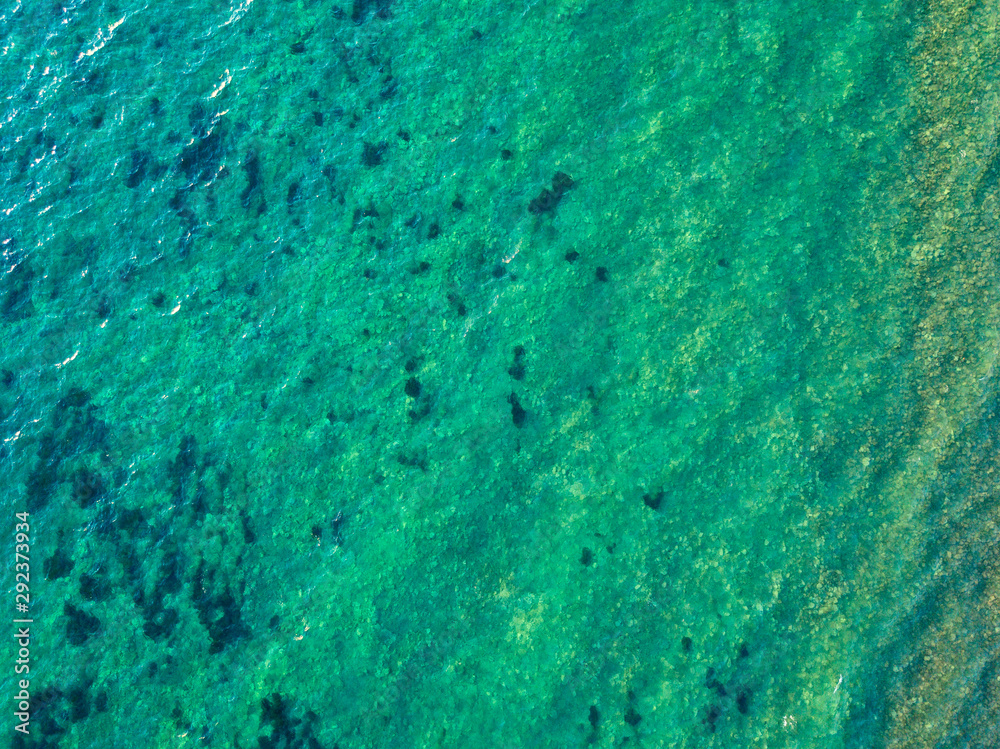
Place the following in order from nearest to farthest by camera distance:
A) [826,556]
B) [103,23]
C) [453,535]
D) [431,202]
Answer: [826,556]
[453,535]
[431,202]
[103,23]

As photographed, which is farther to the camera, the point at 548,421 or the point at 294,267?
the point at 294,267

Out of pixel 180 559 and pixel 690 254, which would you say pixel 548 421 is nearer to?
pixel 690 254

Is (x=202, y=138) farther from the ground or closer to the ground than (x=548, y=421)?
farther from the ground

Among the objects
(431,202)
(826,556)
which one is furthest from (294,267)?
(826,556)

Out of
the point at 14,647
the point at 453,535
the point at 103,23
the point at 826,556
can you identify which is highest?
the point at 103,23

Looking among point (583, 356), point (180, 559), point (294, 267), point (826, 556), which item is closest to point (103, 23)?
point (294, 267)

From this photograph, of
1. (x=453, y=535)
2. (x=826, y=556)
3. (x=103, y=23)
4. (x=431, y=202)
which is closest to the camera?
(x=826, y=556)
